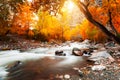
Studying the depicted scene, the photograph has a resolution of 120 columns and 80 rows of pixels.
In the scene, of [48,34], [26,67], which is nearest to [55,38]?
[48,34]

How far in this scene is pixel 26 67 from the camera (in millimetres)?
21625

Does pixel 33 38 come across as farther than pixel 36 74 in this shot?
Yes

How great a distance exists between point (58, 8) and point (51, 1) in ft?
1.32

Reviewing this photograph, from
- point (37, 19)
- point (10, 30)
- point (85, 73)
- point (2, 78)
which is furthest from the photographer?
point (37, 19)

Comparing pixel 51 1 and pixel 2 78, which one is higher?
pixel 51 1

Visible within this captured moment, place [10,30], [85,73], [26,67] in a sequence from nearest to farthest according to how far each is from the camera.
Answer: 1. [85,73]
2. [26,67]
3. [10,30]

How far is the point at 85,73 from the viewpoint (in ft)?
59.5

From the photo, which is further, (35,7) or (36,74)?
(36,74)

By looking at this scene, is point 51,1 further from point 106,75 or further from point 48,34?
point 48,34

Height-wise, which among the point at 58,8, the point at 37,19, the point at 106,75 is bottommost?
the point at 106,75

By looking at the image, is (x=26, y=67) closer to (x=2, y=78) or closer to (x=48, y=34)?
(x=2, y=78)

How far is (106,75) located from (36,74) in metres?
4.82

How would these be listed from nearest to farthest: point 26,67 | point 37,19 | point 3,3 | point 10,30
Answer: point 3,3
point 26,67
point 10,30
point 37,19

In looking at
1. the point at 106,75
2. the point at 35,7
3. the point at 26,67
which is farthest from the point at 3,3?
the point at 26,67
